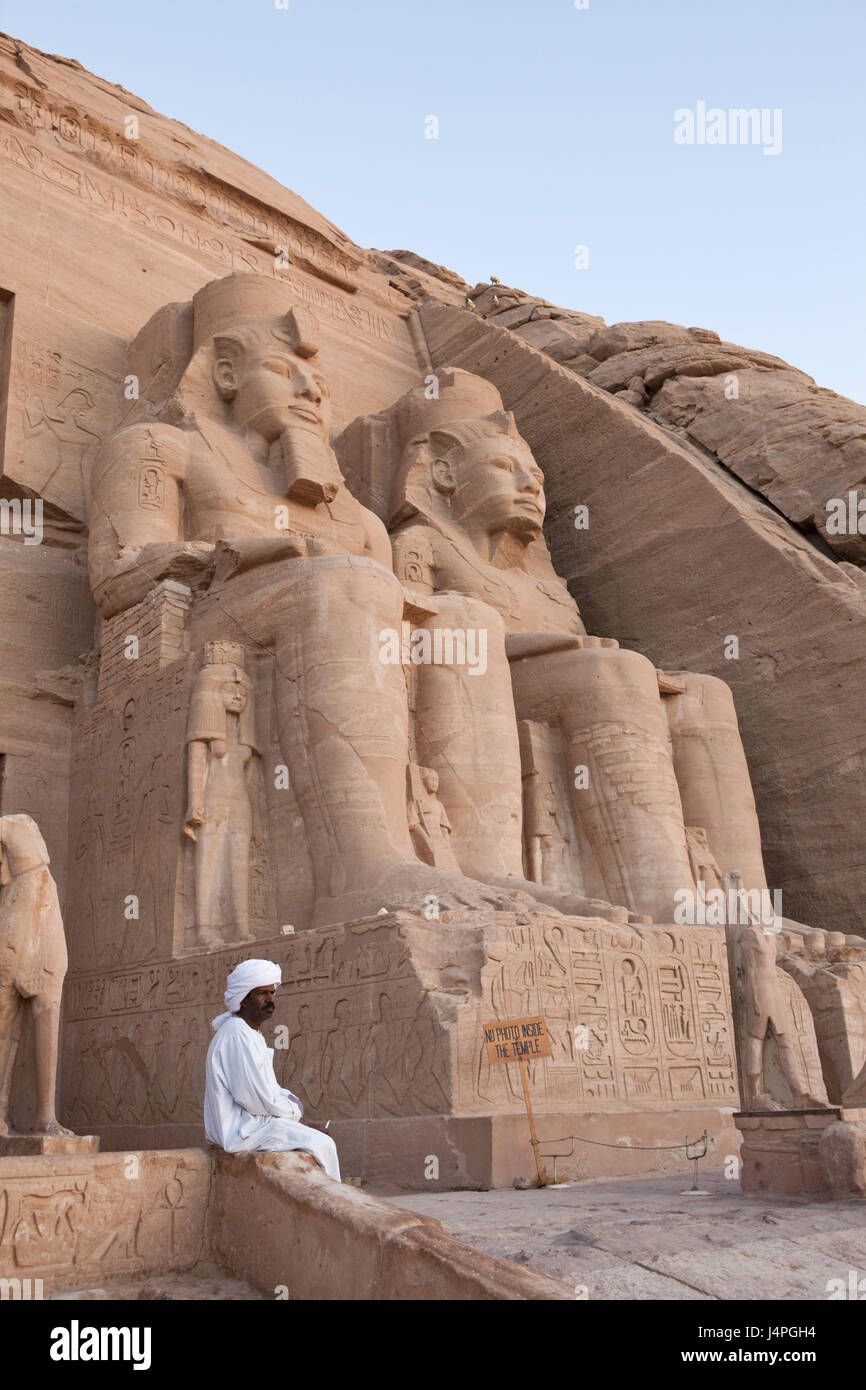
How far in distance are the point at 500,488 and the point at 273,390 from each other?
145 cm

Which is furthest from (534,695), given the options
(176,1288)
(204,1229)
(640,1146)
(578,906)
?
(176,1288)

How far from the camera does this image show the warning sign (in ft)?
12.9

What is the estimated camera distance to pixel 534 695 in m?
6.75

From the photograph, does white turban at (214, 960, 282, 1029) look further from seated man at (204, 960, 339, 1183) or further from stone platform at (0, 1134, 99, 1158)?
stone platform at (0, 1134, 99, 1158)

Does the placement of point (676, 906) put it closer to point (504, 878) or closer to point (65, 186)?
point (504, 878)

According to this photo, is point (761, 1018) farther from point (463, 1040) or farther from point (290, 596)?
point (290, 596)

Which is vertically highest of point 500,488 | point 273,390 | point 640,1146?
point 273,390

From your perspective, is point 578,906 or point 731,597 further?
point 731,597

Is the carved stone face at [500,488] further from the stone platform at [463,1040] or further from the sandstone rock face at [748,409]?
the stone platform at [463,1040]

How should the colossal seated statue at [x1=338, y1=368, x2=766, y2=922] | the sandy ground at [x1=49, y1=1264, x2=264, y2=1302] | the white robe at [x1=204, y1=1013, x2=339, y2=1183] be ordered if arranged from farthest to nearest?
the colossal seated statue at [x1=338, y1=368, x2=766, y2=922] < the white robe at [x1=204, y1=1013, x2=339, y2=1183] < the sandy ground at [x1=49, y1=1264, x2=264, y2=1302]

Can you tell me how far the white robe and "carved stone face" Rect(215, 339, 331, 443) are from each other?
451 centimetres

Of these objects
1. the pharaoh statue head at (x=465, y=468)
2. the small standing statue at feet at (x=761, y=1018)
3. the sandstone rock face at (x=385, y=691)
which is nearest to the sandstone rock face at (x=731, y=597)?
the sandstone rock face at (x=385, y=691)

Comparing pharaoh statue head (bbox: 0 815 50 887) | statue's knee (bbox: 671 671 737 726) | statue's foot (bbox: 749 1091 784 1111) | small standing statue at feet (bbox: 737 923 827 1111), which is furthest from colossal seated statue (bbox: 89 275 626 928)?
pharaoh statue head (bbox: 0 815 50 887)

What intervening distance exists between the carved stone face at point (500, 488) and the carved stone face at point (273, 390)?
955 millimetres
